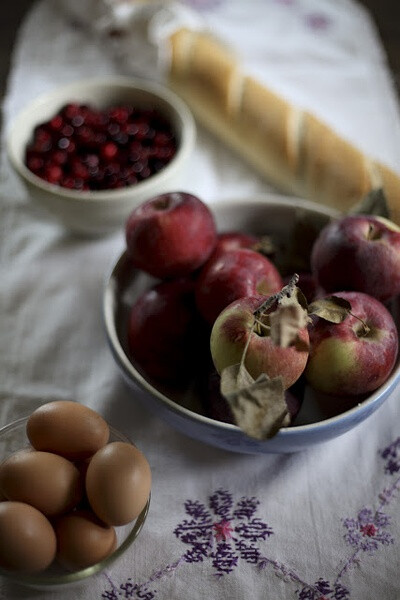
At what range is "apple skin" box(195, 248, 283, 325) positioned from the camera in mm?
506

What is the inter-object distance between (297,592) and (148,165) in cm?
44

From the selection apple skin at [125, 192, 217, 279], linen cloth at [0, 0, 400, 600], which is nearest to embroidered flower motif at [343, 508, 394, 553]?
linen cloth at [0, 0, 400, 600]

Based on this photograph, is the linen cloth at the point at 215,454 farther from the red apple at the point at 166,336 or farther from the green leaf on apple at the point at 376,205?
the green leaf on apple at the point at 376,205

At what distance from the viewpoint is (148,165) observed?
0.71 metres

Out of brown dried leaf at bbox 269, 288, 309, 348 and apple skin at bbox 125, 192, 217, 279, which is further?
apple skin at bbox 125, 192, 217, 279

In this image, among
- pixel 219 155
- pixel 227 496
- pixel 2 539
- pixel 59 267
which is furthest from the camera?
pixel 219 155

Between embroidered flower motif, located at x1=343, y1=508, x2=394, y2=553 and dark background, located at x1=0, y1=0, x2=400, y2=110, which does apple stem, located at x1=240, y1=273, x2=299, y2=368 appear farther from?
dark background, located at x1=0, y1=0, x2=400, y2=110

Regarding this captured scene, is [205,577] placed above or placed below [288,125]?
below

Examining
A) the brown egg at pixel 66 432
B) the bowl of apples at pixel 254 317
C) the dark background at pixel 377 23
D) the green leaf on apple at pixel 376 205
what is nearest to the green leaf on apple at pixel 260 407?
the bowl of apples at pixel 254 317

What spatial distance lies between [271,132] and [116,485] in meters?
0.46

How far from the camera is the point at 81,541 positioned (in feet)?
1.36

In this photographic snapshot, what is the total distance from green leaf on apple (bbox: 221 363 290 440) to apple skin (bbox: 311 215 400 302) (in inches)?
6.7

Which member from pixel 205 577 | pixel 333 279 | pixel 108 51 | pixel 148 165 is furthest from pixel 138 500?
pixel 108 51

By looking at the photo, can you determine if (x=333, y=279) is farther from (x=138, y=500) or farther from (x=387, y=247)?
(x=138, y=500)
